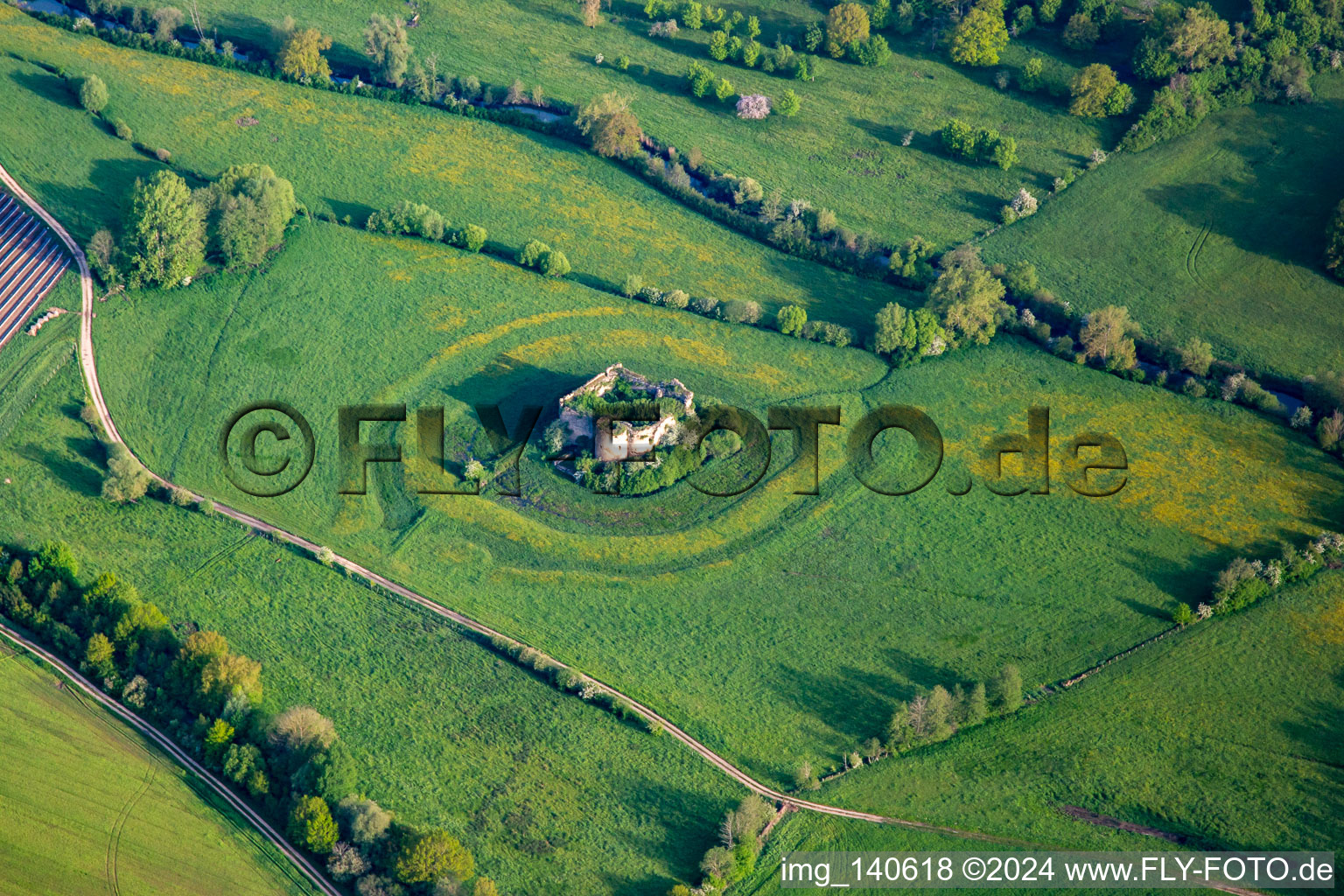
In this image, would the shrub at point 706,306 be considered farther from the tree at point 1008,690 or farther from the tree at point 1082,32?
the tree at point 1082,32

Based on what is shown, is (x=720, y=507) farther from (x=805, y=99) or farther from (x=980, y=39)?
(x=980, y=39)

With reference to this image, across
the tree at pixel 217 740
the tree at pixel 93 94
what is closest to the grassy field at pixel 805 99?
the tree at pixel 93 94

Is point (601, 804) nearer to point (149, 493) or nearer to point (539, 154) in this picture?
point (149, 493)

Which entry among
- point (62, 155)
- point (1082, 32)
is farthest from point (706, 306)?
point (62, 155)

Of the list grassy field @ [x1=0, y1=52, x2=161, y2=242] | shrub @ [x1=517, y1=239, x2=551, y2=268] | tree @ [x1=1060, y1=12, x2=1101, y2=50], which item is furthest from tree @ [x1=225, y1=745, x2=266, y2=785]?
tree @ [x1=1060, y1=12, x2=1101, y2=50]

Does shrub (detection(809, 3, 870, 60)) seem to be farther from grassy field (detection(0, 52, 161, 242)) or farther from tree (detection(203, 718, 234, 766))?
tree (detection(203, 718, 234, 766))
